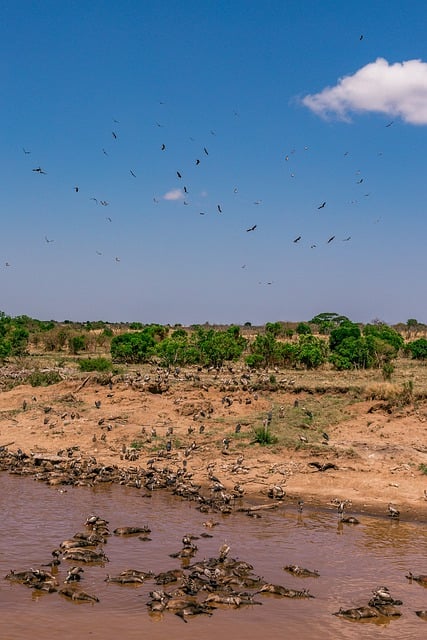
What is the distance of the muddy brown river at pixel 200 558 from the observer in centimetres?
1094

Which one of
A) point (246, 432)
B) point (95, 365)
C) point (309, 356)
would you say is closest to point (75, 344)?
point (95, 365)

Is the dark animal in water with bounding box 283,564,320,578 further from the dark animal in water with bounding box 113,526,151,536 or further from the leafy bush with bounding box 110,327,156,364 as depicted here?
the leafy bush with bounding box 110,327,156,364

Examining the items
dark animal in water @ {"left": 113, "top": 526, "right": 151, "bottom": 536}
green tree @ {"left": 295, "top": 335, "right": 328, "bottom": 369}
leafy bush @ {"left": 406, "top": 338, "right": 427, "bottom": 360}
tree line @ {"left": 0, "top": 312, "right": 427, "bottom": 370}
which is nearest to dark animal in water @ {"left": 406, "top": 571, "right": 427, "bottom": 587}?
dark animal in water @ {"left": 113, "top": 526, "right": 151, "bottom": 536}

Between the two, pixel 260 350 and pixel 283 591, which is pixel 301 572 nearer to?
pixel 283 591

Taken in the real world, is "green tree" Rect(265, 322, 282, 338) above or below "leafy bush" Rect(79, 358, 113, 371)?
above

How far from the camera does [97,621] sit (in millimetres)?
11023

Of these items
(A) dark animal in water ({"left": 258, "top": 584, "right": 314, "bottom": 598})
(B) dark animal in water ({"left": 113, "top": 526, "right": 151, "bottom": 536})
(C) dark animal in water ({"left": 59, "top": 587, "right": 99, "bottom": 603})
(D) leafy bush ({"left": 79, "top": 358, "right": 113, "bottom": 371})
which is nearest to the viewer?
(C) dark animal in water ({"left": 59, "top": 587, "right": 99, "bottom": 603})

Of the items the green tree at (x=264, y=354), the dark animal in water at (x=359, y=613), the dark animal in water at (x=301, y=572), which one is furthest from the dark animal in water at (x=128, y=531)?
the green tree at (x=264, y=354)

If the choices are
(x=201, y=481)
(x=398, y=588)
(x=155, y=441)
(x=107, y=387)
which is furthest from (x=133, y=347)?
(x=398, y=588)

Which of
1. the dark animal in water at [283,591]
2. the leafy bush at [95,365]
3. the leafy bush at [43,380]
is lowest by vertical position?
the dark animal in water at [283,591]

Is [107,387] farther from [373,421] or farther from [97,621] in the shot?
[97,621]

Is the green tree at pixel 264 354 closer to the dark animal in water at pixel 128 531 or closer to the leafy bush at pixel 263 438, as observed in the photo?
the leafy bush at pixel 263 438

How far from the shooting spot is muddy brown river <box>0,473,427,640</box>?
1094 cm

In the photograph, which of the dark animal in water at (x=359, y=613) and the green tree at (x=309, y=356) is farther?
the green tree at (x=309, y=356)
